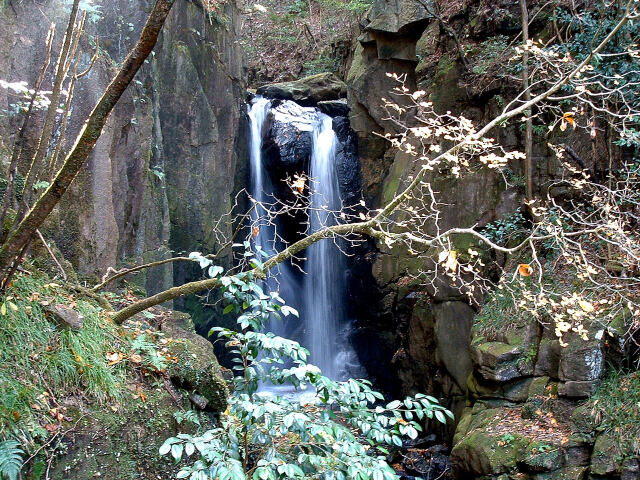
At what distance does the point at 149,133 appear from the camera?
681 cm

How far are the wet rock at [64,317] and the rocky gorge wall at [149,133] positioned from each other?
1447 millimetres

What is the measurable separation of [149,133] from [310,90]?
22.7 ft

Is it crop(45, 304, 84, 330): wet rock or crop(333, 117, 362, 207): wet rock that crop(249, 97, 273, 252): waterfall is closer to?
crop(333, 117, 362, 207): wet rock

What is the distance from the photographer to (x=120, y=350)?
12.4 ft

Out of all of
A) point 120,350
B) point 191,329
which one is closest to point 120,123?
point 191,329

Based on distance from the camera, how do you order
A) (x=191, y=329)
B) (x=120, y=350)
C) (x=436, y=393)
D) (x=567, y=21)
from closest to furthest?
(x=120, y=350) < (x=191, y=329) < (x=567, y=21) < (x=436, y=393)

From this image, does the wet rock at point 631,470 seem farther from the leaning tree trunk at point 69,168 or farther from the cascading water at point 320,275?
the cascading water at point 320,275

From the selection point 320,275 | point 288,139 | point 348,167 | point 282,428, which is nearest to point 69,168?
point 282,428

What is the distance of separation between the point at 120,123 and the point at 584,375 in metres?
6.21

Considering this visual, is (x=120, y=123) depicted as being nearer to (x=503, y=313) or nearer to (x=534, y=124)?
(x=503, y=313)

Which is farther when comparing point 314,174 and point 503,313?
point 314,174

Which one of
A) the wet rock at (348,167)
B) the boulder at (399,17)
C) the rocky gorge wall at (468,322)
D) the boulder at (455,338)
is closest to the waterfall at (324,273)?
the wet rock at (348,167)

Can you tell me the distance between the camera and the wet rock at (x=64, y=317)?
11.5 ft

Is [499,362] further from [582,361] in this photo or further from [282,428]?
[282,428]
